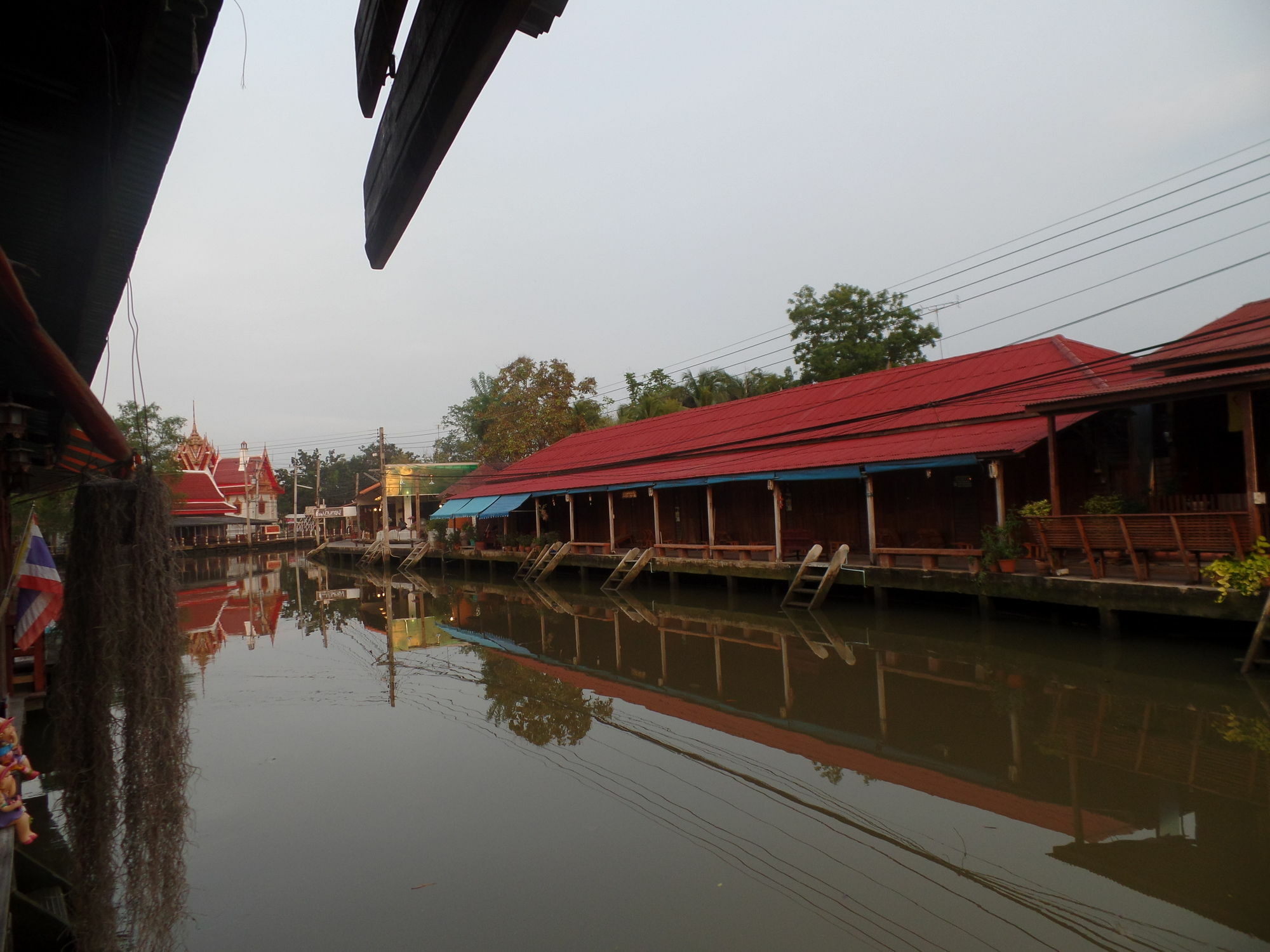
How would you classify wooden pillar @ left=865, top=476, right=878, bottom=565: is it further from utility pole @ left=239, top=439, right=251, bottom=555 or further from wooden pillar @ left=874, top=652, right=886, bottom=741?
utility pole @ left=239, top=439, right=251, bottom=555

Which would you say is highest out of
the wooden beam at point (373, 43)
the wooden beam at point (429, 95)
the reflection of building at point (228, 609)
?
the wooden beam at point (373, 43)

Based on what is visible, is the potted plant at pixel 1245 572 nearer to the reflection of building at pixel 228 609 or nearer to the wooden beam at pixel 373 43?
the wooden beam at pixel 373 43

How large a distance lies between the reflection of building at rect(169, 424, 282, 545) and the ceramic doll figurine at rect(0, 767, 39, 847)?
108 ft

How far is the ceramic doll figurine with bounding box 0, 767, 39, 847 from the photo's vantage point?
3592 millimetres

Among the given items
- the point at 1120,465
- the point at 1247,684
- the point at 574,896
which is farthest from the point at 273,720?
the point at 1120,465

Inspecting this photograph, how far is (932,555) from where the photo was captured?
525 inches

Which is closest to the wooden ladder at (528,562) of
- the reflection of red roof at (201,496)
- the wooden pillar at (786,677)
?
the wooden pillar at (786,677)

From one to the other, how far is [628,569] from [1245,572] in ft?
43.3

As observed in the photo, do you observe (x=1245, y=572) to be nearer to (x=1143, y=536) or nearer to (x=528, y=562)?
(x=1143, y=536)

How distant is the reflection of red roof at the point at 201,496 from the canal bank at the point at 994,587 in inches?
1140

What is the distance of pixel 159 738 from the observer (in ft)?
9.04

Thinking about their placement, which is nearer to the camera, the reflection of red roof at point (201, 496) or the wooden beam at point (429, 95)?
the wooden beam at point (429, 95)

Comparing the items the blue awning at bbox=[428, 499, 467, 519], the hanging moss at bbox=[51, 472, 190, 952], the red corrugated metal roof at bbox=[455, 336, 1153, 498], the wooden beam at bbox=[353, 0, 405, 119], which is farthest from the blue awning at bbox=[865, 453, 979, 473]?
the blue awning at bbox=[428, 499, 467, 519]

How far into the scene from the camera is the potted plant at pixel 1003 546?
12.0 meters
